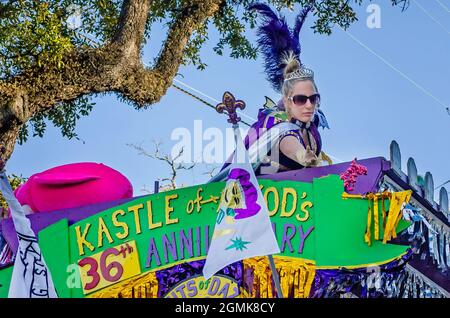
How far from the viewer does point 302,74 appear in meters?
9.20

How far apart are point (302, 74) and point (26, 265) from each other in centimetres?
384

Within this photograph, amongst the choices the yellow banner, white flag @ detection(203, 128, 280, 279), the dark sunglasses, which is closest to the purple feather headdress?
the dark sunglasses

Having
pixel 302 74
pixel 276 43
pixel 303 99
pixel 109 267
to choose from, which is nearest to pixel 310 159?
pixel 303 99

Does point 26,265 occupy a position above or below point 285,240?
below

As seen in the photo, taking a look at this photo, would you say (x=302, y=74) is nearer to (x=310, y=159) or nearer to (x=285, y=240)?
(x=310, y=159)

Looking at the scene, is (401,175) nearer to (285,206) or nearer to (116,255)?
(285,206)

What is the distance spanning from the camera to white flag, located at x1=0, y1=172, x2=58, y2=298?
7637 millimetres

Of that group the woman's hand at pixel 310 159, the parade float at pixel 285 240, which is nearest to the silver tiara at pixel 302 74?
the woman's hand at pixel 310 159

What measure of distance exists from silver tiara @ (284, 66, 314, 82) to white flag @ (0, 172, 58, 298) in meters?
3.53

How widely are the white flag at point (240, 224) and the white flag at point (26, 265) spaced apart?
165 cm

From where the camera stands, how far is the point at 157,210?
8172mm

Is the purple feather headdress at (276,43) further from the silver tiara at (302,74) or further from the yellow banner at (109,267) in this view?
the yellow banner at (109,267)

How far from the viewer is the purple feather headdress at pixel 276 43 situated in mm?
9609
